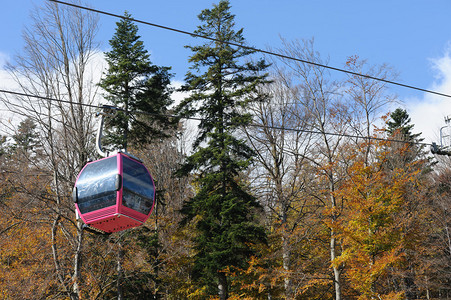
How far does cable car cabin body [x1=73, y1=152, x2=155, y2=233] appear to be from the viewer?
9.59 m

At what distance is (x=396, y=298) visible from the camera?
18.7 metres

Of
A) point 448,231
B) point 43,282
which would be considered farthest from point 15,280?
point 448,231

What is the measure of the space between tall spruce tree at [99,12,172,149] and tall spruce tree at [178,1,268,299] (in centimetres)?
166

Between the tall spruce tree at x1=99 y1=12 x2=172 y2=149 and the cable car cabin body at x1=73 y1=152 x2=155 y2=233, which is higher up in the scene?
the tall spruce tree at x1=99 y1=12 x2=172 y2=149

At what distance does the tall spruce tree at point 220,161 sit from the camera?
22156mm

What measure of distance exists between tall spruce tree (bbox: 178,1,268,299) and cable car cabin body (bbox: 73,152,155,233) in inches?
457

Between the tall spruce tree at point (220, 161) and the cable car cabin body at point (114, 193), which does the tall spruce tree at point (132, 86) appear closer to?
the tall spruce tree at point (220, 161)

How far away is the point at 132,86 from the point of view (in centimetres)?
2331

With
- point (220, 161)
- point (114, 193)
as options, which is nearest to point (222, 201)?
point (220, 161)

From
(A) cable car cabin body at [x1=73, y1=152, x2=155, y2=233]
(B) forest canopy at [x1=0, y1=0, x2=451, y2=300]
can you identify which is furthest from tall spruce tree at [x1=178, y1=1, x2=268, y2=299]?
(A) cable car cabin body at [x1=73, y1=152, x2=155, y2=233]

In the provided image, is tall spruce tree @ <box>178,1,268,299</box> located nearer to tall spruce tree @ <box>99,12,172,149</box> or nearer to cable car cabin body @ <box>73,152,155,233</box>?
tall spruce tree @ <box>99,12,172,149</box>

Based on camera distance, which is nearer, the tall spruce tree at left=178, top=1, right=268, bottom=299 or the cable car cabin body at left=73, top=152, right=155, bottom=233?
the cable car cabin body at left=73, top=152, right=155, bottom=233

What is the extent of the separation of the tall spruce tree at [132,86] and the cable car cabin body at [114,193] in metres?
11.5

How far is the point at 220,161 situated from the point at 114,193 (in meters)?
14.0
